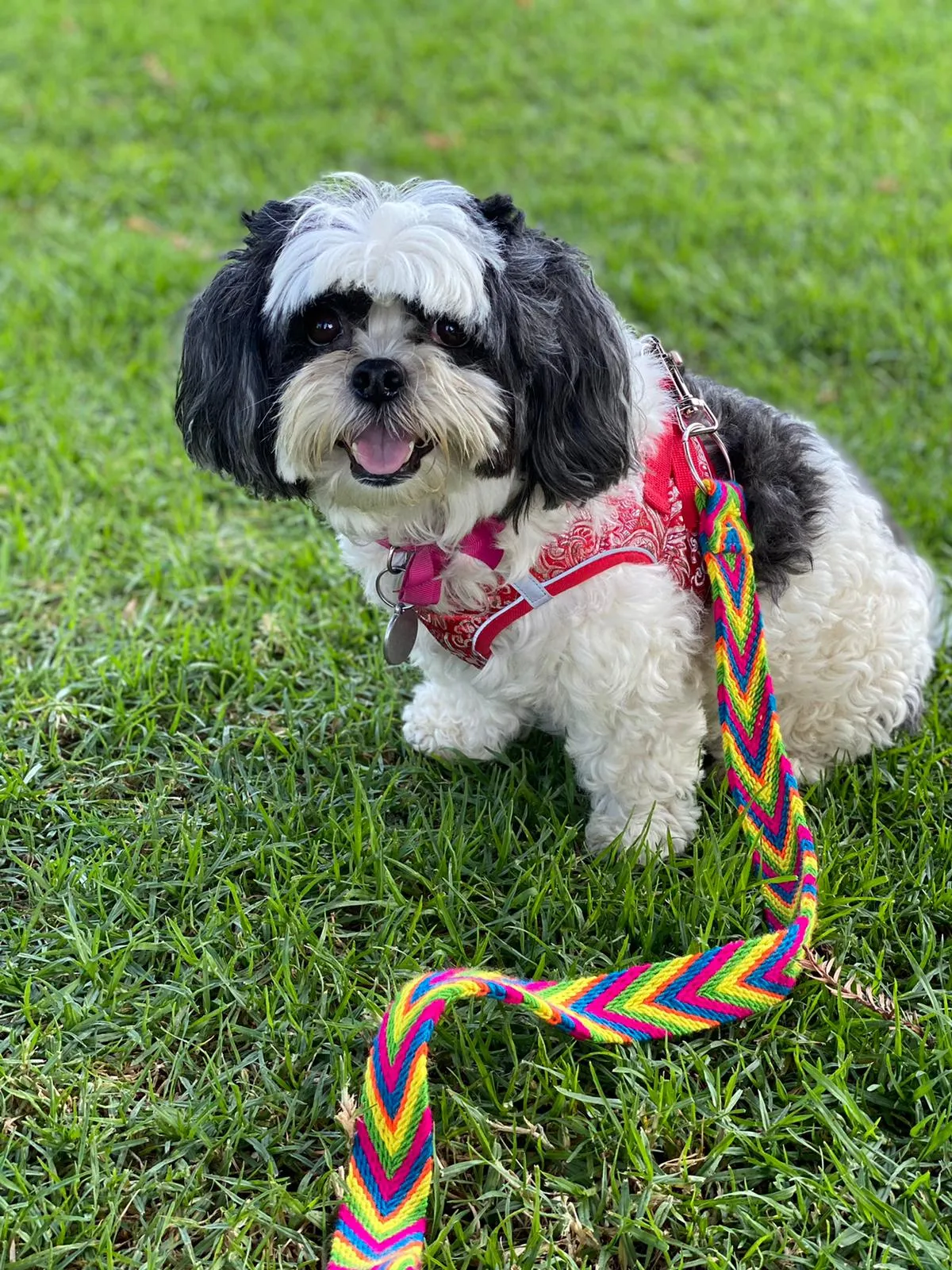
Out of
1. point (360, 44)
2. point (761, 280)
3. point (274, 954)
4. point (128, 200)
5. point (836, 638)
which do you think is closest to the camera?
point (274, 954)

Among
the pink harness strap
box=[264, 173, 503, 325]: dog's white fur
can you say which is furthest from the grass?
box=[264, 173, 503, 325]: dog's white fur

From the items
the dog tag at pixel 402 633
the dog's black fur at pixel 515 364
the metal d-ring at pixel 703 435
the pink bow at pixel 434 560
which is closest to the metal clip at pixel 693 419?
the metal d-ring at pixel 703 435

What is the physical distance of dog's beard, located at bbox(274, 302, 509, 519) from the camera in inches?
82.8

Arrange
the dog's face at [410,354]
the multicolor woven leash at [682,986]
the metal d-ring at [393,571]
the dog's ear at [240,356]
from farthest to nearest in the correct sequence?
the metal d-ring at [393,571] < the dog's ear at [240,356] < the dog's face at [410,354] < the multicolor woven leash at [682,986]

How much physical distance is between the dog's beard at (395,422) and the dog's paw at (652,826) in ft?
3.13

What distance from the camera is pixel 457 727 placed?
297 centimetres

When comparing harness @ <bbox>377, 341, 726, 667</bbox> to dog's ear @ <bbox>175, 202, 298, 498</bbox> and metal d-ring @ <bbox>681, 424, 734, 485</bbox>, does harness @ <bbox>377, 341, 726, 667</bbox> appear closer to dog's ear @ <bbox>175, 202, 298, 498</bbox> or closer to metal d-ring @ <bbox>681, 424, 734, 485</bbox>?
metal d-ring @ <bbox>681, 424, 734, 485</bbox>

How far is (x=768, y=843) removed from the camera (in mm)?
2572

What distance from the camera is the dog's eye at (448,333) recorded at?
213 cm

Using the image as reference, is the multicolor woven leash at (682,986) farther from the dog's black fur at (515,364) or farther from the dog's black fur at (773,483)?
the dog's black fur at (515,364)

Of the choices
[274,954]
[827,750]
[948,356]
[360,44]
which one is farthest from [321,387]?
[360,44]

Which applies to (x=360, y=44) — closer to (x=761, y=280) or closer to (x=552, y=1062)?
(x=761, y=280)

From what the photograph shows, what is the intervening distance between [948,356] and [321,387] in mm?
3439

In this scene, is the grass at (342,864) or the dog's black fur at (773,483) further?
the dog's black fur at (773,483)
